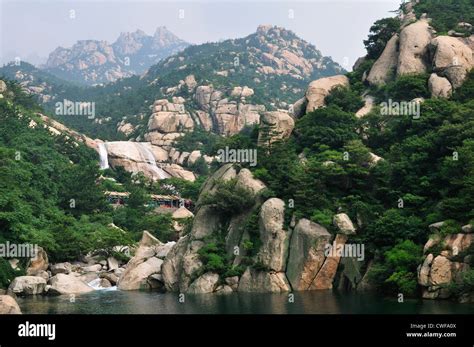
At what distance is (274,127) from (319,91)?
19.5ft

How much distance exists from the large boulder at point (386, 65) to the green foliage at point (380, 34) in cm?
119

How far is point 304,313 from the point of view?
20344mm

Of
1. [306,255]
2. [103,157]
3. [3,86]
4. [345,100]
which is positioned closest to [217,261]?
[306,255]

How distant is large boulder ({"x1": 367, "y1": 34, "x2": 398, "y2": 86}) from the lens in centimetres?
3966

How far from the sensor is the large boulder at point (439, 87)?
34156 mm

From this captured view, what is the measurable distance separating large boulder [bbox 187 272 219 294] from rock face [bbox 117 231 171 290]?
12.2 feet

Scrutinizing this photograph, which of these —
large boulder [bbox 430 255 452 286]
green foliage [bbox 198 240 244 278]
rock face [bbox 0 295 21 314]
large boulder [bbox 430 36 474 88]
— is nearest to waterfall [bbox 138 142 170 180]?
large boulder [bbox 430 36 474 88]

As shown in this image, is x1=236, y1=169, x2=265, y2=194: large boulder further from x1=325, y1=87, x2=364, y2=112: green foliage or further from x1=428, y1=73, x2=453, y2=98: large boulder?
x1=428, y1=73, x2=453, y2=98: large boulder

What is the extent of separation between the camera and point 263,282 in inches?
1133

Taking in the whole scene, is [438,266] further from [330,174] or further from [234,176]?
[234,176]

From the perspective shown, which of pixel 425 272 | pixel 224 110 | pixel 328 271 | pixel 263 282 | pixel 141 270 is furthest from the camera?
pixel 224 110

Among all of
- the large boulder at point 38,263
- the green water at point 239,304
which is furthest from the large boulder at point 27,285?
the large boulder at point 38,263

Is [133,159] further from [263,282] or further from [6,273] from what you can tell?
[263,282]
